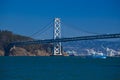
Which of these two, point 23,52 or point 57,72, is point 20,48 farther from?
point 57,72

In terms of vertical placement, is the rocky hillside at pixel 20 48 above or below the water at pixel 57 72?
above

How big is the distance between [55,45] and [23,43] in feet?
17.4

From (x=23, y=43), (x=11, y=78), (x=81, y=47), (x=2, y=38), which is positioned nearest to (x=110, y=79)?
(x=11, y=78)

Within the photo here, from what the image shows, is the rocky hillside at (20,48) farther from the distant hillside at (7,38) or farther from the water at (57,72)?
the water at (57,72)

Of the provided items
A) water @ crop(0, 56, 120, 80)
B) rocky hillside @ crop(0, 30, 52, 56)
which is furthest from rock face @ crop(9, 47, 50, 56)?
water @ crop(0, 56, 120, 80)

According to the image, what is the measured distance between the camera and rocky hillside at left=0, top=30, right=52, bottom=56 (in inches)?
3246

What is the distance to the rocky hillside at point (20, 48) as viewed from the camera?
8244cm

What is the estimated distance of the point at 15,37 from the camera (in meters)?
87.1

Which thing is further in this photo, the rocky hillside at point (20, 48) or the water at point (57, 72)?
the rocky hillside at point (20, 48)

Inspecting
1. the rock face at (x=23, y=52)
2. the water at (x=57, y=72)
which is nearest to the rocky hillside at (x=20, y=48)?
the rock face at (x=23, y=52)

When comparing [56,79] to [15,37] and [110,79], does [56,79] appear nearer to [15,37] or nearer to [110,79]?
[110,79]

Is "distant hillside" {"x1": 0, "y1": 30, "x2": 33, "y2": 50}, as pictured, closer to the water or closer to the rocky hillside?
the rocky hillside

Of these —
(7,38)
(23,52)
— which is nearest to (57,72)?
(7,38)

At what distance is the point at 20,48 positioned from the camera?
86625 millimetres
